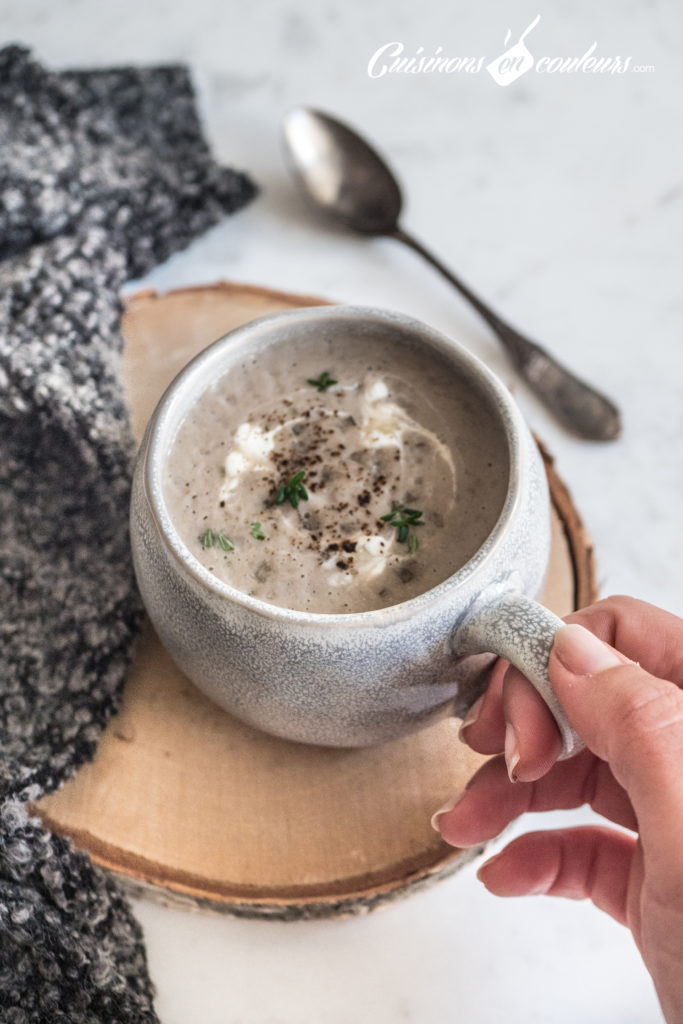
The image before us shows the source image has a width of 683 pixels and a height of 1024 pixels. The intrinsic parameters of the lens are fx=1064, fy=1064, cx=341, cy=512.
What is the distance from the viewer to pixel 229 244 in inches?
65.9

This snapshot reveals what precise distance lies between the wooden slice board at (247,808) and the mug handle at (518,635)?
220 mm

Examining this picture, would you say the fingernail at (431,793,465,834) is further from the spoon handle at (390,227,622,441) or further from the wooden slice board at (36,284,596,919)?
the spoon handle at (390,227,622,441)

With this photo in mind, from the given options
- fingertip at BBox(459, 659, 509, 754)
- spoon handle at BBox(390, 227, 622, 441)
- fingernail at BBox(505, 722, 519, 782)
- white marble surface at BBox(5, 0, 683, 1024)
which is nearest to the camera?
fingernail at BBox(505, 722, 519, 782)

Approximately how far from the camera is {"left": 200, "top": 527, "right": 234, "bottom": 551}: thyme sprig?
99cm

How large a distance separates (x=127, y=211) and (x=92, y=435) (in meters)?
0.40

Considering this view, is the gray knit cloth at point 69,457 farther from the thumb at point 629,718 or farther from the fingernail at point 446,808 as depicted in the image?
the thumb at point 629,718

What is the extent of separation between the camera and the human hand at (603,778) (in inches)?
32.3

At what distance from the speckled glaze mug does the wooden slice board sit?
0.09m

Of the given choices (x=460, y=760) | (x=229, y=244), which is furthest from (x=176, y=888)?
(x=229, y=244)

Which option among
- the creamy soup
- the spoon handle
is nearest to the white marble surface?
the spoon handle

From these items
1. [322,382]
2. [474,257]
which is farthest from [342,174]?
[322,382]

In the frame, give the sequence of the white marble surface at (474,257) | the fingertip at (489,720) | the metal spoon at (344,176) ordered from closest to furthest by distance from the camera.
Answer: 1. the fingertip at (489,720)
2. the white marble surface at (474,257)
3. the metal spoon at (344,176)

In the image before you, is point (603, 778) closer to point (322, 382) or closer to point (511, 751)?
point (511, 751)

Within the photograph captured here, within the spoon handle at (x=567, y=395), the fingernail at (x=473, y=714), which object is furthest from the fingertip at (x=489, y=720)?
the spoon handle at (x=567, y=395)
